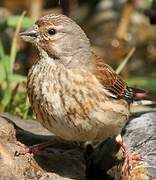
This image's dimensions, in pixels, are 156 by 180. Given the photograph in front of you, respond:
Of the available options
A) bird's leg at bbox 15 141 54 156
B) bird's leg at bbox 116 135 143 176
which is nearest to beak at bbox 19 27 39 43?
bird's leg at bbox 15 141 54 156

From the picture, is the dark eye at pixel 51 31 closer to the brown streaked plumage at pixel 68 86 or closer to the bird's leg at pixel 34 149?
the brown streaked plumage at pixel 68 86

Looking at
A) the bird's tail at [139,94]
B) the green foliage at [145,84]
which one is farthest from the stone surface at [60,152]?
the green foliage at [145,84]

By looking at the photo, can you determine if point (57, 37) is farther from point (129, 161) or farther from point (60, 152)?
point (129, 161)

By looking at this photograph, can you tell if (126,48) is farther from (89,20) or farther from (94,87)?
(94,87)

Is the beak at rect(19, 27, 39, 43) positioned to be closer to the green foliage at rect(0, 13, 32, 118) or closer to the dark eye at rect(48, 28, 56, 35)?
the dark eye at rect(48, 28, 56, 35)

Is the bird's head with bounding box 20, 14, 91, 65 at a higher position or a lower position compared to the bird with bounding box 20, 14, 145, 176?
higher

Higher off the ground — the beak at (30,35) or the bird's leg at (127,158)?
the beak at (30,35)
